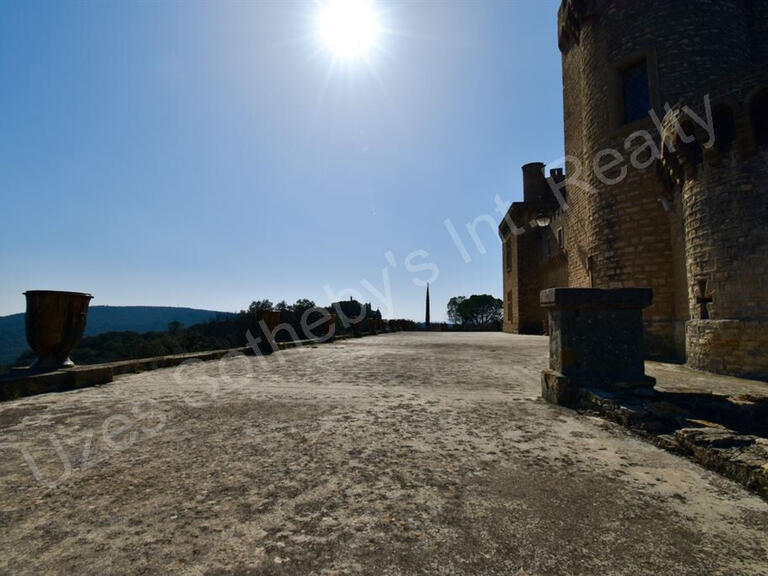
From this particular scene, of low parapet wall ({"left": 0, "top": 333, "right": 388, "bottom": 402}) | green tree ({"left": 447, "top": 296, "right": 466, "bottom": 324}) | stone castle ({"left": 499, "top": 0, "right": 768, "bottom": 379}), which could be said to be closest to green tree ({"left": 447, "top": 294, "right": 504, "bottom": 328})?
green tree ({"left": 447, "top": 296, "right": 466, "bottom": 324})

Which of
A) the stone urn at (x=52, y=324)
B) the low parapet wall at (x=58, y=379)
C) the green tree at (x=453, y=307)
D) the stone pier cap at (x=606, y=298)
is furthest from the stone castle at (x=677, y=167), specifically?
the green tree at (x=453, y=307)

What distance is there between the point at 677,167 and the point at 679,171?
99mm

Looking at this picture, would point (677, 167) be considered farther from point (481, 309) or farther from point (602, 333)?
point (481, 309)

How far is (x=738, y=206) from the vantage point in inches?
273

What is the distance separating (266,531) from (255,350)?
28.9 feet

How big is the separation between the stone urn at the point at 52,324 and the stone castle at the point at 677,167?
11.1m

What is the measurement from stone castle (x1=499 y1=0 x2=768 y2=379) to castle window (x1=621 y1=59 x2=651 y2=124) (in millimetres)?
31

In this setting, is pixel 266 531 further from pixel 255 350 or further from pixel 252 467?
pixel 255 350

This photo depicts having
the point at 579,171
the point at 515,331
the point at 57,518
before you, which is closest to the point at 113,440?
the point at 57,518

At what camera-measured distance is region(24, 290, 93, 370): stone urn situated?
5379 mm

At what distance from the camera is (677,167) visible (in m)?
8.31

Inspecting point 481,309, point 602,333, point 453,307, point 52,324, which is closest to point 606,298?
point 602,333

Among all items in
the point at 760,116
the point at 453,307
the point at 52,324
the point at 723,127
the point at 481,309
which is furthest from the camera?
the point at 453,307

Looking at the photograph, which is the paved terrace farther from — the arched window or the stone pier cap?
the arched window
